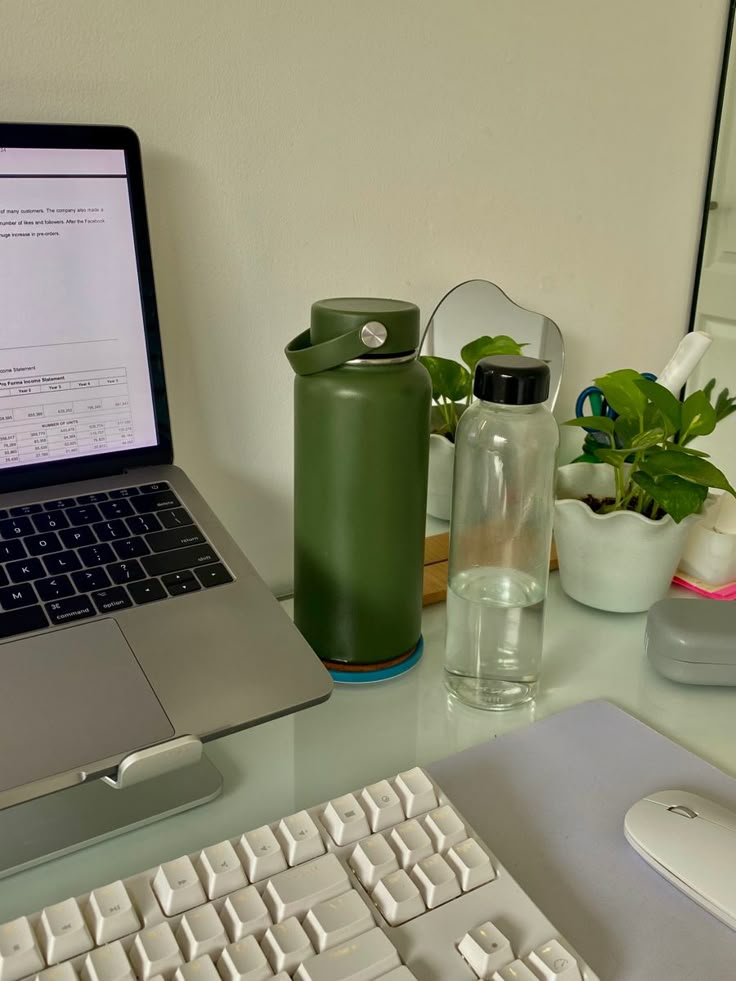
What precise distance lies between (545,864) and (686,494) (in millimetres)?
298

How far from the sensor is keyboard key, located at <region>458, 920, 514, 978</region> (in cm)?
36

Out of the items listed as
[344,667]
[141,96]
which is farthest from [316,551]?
[141,96]

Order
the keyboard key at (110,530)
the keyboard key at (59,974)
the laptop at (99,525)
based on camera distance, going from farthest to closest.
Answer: the keyboard key at (110,530) → the laptop at (99,525) → the keyboard key at (59,974)

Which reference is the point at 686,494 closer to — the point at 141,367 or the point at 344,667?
the point at 344,667

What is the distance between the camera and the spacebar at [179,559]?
21.4 inches

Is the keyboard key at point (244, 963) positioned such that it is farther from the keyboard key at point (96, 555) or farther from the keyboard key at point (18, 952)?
the keyboard key at point (96, 555)

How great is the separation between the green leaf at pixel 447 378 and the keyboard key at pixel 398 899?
0.44m

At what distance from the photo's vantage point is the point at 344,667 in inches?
24.0

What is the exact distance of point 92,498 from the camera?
1.91 ft

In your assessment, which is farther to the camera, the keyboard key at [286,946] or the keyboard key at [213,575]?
the keyboard key at [213,575]

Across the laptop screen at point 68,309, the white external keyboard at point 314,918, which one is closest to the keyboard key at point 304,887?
the white external keyboard at point 314,918

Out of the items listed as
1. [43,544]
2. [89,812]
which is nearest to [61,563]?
[43,544]

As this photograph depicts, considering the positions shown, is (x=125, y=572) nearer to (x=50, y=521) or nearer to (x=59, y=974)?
(x=50, y=521)

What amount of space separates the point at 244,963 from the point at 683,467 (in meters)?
0.44
